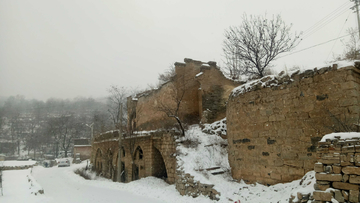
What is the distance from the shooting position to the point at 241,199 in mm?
8273

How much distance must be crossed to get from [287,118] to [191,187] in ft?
18.3

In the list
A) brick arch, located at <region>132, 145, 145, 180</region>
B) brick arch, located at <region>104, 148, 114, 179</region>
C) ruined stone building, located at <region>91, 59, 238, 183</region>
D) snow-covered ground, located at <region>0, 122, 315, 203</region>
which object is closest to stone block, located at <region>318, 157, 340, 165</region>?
snow-covered ground, located at <region>0, 122, 315, 203</region>

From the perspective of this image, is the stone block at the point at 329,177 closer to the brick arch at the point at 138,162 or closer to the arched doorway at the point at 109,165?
the brick arch at the point at 138,162

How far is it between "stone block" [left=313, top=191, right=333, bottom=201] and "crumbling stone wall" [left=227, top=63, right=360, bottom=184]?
7.24ft

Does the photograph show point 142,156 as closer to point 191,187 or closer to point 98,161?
point 191,187

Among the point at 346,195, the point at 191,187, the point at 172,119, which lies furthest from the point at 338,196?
the point at 172,119

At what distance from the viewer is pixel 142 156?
59.2 feet

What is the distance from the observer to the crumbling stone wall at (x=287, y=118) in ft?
21.4

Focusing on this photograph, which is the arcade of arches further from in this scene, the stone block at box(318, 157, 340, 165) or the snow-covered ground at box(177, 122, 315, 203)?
the stone block at box(318, 157, 340, 165)

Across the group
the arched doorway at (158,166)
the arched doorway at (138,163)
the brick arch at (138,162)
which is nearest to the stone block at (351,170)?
the arched doorway at (158,166)

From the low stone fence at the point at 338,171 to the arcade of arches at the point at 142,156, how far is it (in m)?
9.16

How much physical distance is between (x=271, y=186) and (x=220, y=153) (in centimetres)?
492

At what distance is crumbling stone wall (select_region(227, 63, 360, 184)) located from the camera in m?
6.54

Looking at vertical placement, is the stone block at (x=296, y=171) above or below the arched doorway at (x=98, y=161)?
above
